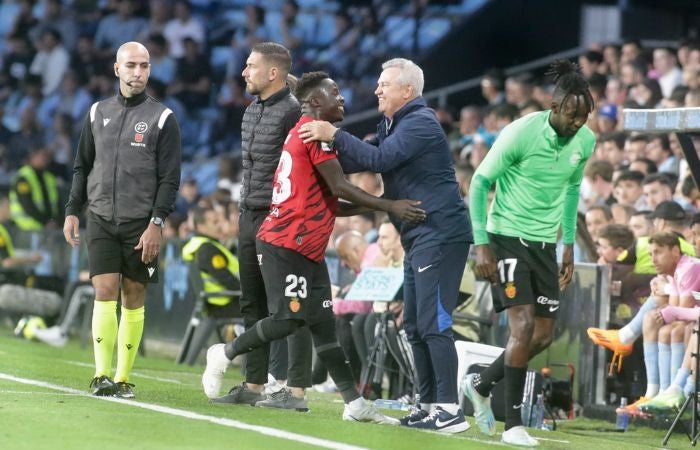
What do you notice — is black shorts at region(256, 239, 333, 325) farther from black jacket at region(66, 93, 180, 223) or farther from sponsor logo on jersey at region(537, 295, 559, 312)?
sponsor logo on jersey at region(537, 295, 559, 312)

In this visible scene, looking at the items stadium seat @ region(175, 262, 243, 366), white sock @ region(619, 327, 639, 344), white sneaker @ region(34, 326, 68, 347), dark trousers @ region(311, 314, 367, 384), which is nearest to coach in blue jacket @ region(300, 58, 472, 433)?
white sock @ region(619, 327, 639, 344)

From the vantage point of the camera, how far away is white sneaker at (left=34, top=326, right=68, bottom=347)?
1631 cm

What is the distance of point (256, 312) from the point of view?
9.60 metres

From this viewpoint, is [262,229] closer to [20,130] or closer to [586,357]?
[586,357]

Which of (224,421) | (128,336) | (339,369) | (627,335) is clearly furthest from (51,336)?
(224,421)

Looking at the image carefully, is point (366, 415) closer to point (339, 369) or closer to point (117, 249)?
point (339, 369)

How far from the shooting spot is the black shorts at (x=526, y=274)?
8.39 meters

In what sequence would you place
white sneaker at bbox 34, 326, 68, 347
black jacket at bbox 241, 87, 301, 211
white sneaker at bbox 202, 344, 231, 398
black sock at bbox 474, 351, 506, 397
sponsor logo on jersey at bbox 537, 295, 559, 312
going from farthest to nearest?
white sneaker at bbox 34, 326, 68, 347 < black jacket at bbox 241, 87, 301, 211 < white sneaker at bbox 202, 344, 231, 398 < black sock at bbox 474, 351, 506, 397 < sponsor logo on jersey at bbox 537, 295, 559, 312

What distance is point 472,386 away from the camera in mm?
8891

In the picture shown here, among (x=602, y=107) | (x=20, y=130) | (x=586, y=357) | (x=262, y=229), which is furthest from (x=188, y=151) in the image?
(x=262, y=229)

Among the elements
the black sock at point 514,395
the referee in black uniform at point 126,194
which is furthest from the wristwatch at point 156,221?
the black sock at point 514,395

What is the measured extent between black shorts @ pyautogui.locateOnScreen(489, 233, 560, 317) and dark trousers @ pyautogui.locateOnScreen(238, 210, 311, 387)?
5.15ft

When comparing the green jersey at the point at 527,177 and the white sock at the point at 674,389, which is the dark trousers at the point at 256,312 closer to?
the green jersey at the point at 527,177

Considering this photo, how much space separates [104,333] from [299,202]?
169cm
